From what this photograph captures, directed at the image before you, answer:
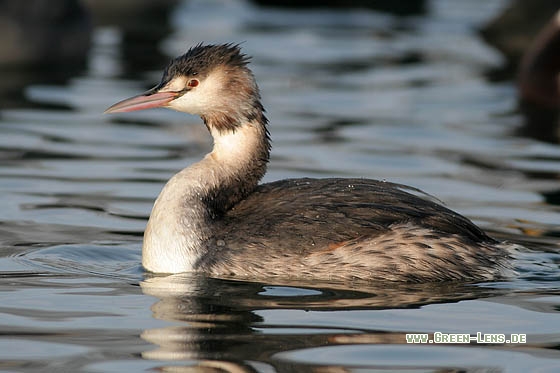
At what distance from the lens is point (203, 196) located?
28.5 ft

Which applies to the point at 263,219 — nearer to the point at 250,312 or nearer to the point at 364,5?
the point at 250,312

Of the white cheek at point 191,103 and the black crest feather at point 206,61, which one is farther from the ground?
the black crest feather at point 206,61

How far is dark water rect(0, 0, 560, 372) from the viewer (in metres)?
6.92

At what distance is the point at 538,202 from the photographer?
1099cm

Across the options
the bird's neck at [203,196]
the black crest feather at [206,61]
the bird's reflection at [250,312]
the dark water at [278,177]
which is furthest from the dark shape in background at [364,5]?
the bird's reflection at [250,312]

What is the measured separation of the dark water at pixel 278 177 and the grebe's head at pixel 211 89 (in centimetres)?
105

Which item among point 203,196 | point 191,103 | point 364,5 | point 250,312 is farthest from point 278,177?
point 364,5

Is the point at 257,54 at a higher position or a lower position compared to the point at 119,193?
higher

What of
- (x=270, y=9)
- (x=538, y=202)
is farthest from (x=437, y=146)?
(x=270, y=9)

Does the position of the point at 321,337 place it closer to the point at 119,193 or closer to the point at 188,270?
the point at 188,270

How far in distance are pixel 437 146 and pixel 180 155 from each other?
2512 mm

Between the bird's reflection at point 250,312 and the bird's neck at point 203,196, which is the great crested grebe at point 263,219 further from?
the bird's reflection at point 250,312

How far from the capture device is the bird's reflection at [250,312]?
674 centimetres

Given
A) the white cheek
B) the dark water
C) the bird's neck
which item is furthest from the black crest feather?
the dark water
